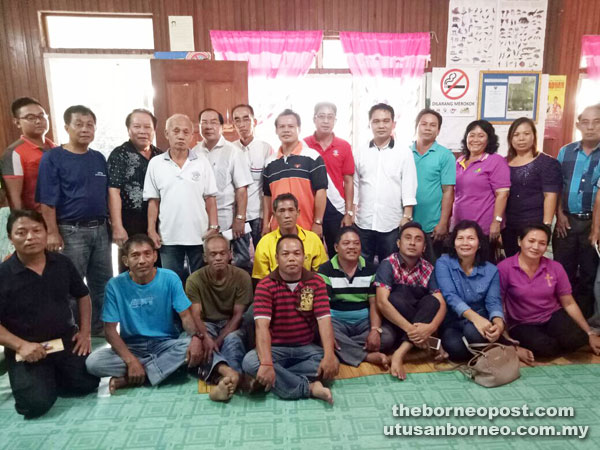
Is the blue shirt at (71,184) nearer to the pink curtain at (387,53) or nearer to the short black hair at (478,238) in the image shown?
the short black hair at (478,238)

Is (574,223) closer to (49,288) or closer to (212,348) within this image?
(212,348)

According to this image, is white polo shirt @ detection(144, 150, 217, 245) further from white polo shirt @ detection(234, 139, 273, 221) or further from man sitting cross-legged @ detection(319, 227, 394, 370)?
man sitting cross-legged @ detection(319, 227, 394, 370)

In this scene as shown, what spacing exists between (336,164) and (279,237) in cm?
79

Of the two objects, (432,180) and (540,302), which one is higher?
(432,180)

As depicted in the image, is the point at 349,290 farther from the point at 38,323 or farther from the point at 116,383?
the point at 38,323

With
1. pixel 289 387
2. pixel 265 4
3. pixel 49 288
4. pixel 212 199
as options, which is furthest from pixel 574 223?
pixel 265 4

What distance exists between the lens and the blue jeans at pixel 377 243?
9.50 feet

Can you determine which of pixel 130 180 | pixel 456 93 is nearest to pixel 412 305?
pixel 130 180

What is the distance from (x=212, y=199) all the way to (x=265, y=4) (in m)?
3.22

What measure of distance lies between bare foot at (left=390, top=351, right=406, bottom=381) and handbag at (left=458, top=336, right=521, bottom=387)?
13.4 inches

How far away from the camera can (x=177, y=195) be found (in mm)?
2639

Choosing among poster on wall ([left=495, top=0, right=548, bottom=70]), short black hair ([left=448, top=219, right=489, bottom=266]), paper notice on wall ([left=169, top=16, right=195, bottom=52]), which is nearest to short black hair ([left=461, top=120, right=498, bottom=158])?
short black hair ([left=448, top=219, right=489, bottom=266])

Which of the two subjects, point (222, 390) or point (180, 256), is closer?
point (222, 390)

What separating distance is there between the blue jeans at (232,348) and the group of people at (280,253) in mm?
11
